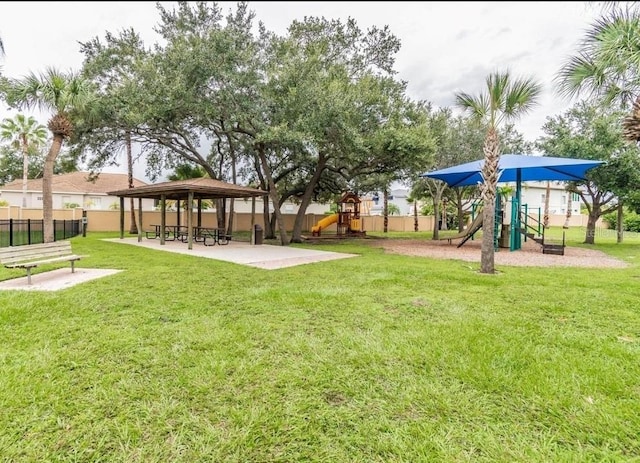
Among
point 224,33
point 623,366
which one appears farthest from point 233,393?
point 224,33

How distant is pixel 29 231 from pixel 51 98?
4.40 metres

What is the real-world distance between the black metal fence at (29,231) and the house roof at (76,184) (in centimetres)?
1014

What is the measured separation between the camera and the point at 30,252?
6930 millimetres

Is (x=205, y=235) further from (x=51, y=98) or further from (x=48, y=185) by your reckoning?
(x=51, y=98)

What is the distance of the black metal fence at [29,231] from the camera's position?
11.5 meters

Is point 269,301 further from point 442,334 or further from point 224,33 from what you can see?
point 224,33

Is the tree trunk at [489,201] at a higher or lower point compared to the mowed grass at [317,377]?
higher

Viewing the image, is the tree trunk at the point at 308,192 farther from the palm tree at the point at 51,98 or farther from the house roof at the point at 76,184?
the house roof at the point at 76,184

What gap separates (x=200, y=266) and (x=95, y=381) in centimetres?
606

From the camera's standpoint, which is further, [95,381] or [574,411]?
[95,381]

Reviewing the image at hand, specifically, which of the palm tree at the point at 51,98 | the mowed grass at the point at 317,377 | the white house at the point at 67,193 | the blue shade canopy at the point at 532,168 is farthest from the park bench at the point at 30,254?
the white house at the point at 67,193

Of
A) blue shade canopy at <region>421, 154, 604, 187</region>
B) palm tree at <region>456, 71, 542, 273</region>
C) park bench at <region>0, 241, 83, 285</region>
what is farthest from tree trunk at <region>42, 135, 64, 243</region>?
blue shade canopy at <region>421, 154, 604, 187</region>

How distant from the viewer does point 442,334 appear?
3.96 meters

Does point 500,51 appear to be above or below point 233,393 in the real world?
above
